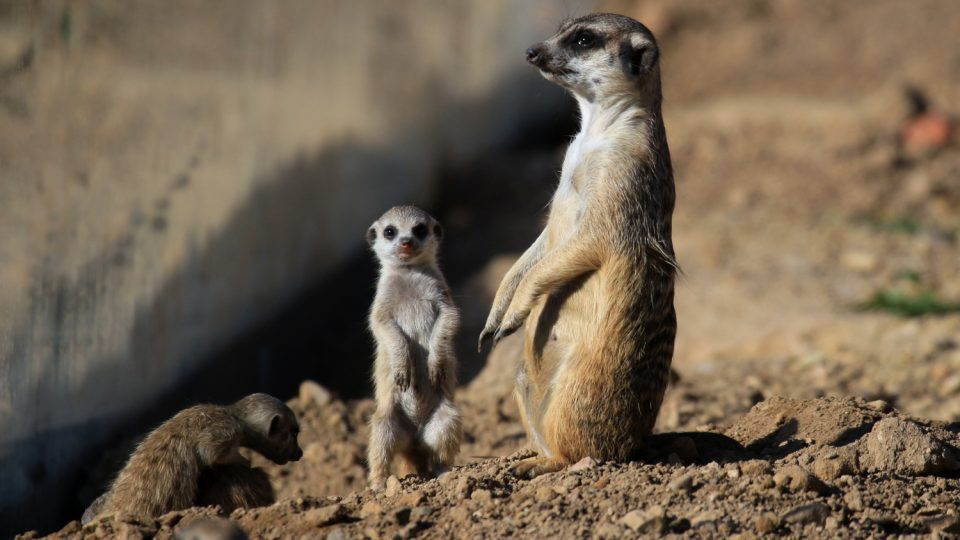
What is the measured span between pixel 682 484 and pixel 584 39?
150cm

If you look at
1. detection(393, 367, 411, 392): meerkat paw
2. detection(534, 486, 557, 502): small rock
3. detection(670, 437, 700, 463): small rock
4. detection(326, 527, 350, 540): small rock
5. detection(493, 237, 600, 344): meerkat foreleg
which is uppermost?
detection(493, 237, 600, 344): meerkat foreleg

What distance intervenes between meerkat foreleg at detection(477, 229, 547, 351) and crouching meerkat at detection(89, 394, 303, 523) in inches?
31.2

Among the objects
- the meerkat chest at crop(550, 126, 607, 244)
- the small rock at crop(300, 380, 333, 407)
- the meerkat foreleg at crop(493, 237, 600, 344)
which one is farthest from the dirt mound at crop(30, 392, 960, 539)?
the small rock at crop(300, 380, 333, 407)

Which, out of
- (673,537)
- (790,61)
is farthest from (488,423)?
(790,61)

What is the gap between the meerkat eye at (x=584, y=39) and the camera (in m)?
3.95

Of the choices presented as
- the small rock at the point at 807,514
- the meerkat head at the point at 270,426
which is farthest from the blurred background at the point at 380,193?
the small rock at the point at 807,514

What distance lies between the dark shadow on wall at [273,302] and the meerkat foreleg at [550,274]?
5.51 feet

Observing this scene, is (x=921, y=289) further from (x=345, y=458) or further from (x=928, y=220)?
(x=345, y=458)

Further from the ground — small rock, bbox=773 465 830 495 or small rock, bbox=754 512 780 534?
small rock, bbox=773 465 830 495

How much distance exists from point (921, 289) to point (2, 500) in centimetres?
525

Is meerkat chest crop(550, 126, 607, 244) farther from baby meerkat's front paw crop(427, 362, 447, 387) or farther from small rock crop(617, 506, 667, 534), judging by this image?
small rock crop(617, 506, 667, 534)

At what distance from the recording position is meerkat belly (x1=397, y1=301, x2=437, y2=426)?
13.4 ft

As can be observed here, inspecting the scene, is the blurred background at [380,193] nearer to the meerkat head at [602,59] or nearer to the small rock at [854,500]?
the meerkat head at [602,59]

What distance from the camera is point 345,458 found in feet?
15.7
